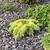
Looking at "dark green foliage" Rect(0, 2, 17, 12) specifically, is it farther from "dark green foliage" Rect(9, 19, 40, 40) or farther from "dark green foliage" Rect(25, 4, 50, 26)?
"dark green foliage" Rect(9, 19, 40, 40)

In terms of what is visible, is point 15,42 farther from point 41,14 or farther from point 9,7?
point 9,7

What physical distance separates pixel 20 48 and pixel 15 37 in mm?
344

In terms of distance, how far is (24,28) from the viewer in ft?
13.1

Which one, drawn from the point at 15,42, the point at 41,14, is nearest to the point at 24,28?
the point at 15,42

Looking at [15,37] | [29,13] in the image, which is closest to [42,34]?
[15,37]

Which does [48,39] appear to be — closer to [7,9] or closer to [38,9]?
[38,9]

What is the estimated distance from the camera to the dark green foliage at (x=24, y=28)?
3.96m

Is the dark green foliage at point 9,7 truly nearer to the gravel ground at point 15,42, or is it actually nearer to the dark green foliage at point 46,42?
the gravel ground at point 15,42

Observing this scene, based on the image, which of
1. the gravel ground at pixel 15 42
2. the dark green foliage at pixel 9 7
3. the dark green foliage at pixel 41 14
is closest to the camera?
the gravel ground at pixel 15 42

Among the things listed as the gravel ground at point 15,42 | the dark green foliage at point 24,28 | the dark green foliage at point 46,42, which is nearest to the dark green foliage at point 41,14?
the dark green foliage at point 24,28

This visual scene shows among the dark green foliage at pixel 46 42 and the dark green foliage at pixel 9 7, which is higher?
the dark green foliage at pixel 9 7

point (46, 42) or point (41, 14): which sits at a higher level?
point (41, 14)

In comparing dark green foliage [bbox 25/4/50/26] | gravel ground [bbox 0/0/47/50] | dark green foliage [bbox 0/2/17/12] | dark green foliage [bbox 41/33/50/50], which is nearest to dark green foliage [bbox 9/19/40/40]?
gravel ground [bbox 0/0/47/50]

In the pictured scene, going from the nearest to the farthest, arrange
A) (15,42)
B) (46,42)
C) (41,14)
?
(46,42) → (15,42) → (41,14)
